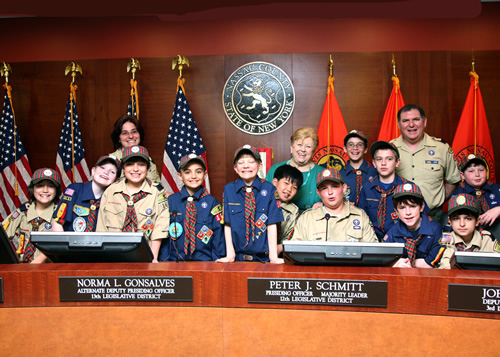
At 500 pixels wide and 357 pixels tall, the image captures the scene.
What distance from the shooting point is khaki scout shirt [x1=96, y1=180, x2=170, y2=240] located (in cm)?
342

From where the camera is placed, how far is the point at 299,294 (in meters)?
1.98

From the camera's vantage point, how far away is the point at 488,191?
13.4 feet

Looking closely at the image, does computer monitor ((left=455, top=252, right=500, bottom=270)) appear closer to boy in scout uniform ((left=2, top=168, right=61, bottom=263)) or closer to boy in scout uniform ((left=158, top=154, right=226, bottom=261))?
boy in scout uniform ((left=158, top=154, right=226, bottom=261))

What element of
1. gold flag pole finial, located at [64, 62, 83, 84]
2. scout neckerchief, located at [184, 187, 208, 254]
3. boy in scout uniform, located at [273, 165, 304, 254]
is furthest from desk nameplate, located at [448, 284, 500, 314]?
gold flag pole finial, located at [64, 62, 83, 84]

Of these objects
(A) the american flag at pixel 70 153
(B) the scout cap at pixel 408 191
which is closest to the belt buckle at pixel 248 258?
(B) the scout cap at pixel 408 191

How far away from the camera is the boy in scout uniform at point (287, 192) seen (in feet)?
12.3

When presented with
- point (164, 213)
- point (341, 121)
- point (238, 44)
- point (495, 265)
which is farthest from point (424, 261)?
point (238, 44)

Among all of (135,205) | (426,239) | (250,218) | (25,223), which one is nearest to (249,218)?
(250,218)

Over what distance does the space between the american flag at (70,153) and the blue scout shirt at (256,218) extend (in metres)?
2.72

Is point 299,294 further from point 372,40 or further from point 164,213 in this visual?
point 372,40

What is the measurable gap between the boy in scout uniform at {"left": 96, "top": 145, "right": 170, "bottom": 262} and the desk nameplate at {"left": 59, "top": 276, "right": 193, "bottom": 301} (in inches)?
49.3

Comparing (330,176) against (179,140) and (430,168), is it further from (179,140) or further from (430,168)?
(179,140)

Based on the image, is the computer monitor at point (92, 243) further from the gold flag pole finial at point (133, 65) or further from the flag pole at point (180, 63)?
the gold flag pole finial at point (133, 65)

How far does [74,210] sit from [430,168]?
10.2ft
